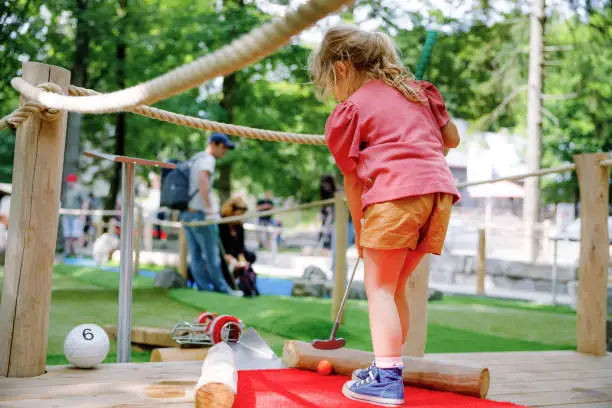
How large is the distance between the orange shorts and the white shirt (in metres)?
4.19

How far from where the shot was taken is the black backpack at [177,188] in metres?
6.16

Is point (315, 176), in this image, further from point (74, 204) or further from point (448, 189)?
point (448, 189)

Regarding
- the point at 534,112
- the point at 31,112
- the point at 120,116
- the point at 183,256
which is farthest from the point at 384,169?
the point at 120,116

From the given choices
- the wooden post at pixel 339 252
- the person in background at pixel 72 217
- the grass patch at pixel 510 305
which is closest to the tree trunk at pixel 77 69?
the person in background at pixel 72 217

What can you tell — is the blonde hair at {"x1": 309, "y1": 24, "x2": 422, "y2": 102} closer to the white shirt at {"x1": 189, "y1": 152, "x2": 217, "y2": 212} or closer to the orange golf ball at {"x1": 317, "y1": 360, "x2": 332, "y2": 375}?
the orange golf ball at {"x1": 317, "y1": 360, "x2": 332, "y2": 375}

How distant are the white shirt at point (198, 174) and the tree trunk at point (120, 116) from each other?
351 cm

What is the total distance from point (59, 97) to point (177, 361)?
4.11ft

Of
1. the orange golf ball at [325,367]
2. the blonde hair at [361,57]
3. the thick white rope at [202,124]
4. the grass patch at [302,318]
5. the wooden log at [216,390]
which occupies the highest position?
the blonde hair at [361,57]

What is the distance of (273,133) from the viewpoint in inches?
118

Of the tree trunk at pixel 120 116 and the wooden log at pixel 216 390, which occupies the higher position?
the tree trunk at pixel 120 116

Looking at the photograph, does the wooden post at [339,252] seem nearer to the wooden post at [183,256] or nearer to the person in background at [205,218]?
the person in background at [205,218]

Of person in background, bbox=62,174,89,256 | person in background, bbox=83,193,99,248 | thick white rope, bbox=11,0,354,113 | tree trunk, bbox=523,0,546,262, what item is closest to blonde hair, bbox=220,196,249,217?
thick white rope, bbox=11,0,354,113

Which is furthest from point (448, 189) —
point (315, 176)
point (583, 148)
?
point (315, 176)

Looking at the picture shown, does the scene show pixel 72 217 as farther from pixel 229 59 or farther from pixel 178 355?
pixel 229 59
